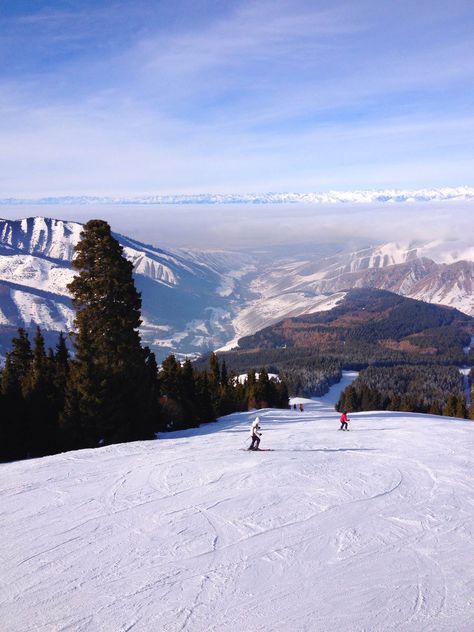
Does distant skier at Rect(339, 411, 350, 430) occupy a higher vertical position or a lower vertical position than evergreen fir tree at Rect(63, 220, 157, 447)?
lower

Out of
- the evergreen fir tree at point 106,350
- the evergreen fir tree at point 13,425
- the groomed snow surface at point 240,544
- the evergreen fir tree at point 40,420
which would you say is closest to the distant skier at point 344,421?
the groomed snow surface at point 240,544

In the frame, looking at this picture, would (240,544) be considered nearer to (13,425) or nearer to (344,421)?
(344,421)

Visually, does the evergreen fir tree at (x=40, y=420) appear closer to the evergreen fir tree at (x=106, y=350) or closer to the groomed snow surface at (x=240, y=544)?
the evergreen fir tree at (x=106, y=350)

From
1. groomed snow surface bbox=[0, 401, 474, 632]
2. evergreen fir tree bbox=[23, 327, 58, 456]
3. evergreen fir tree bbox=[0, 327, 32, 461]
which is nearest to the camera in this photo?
groomed snow surface bbox=[0, 401, 474, 632]

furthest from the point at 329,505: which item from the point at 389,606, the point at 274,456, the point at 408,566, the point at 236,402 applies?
the point at 236,402

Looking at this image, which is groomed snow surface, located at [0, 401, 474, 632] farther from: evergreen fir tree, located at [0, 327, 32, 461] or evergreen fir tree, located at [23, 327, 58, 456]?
evergreen fir tree, located at [23, 327, 58, 456]

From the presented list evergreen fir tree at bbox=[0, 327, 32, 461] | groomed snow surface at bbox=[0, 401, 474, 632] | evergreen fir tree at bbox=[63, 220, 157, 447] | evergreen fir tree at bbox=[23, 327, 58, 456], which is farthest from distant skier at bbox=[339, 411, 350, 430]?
evergreen fir tree at bbox=[0, 327, 32, 461]

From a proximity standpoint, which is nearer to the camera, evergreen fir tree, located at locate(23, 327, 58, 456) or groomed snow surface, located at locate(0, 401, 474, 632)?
groomed snow surface, located at locate(0, 401, 474, 632)
